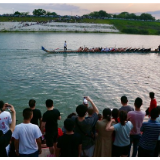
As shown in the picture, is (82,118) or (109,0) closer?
(82,118)

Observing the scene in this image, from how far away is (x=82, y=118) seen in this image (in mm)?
5391

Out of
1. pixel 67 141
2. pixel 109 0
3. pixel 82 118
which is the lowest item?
pixel 67 141

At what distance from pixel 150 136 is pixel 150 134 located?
0.22ft

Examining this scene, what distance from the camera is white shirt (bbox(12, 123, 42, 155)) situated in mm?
5117

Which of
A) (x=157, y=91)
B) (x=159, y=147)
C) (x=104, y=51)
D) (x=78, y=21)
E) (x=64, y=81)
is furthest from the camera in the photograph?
(x=78, y=21)

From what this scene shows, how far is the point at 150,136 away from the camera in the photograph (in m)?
5.54

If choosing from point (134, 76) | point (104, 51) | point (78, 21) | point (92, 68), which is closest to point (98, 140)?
point (134, 76)

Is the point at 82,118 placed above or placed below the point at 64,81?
above

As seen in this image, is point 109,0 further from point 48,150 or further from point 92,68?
point 92,68

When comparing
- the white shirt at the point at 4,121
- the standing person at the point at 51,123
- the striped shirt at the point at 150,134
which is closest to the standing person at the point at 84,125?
the standing person at the point at 51,123

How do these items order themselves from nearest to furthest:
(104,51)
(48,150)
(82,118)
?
(82,118) < (48,150) < (104,51)

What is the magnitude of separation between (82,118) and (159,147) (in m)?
2.74

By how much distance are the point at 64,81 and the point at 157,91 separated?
28.3 feet

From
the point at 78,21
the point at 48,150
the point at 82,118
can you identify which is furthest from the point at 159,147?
the point at 78,21
